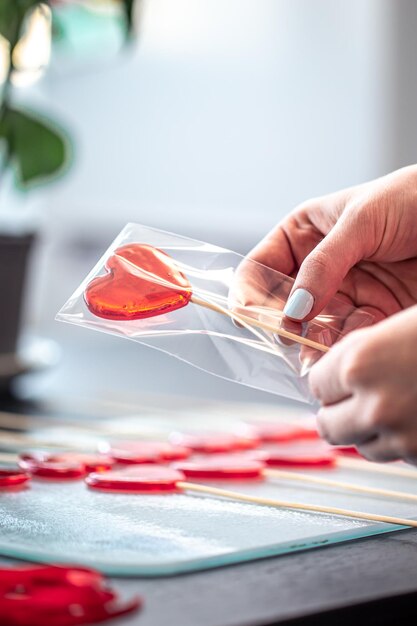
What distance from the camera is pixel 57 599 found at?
520 millimetres

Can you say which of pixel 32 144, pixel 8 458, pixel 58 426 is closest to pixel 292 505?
pixel 8 458

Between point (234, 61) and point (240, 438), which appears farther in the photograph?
point (234, 61)

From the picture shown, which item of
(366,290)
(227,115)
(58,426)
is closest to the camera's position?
(366,290)

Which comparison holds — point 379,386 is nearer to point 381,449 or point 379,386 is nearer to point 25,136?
point 381,449

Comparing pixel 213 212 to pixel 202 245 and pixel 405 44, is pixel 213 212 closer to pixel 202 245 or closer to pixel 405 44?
pixel 405 44

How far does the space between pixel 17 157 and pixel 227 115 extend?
1.54 meters

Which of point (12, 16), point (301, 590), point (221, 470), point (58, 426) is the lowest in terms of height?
point (58, 426)

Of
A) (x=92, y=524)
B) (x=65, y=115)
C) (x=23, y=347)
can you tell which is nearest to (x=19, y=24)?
(x=23, y=347)

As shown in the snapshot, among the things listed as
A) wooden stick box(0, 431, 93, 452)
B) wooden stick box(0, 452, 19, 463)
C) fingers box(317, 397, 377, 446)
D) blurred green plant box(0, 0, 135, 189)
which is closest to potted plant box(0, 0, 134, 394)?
blurred green plant box(0, 0, 135, 189)

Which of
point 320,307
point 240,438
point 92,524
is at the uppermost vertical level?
point 320,307

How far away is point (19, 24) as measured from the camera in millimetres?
1590

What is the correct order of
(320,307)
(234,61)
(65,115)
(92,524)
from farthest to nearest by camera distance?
(65,115)
(234,61)
(320,307)
(92,524)

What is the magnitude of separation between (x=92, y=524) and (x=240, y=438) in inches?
16.8

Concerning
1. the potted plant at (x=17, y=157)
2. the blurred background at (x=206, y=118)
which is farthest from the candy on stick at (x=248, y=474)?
the blurred background at (x=206, y=118)
